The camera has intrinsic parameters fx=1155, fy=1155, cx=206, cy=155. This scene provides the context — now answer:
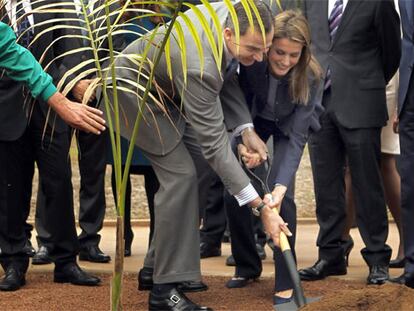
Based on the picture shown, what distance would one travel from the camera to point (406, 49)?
25.9 feet

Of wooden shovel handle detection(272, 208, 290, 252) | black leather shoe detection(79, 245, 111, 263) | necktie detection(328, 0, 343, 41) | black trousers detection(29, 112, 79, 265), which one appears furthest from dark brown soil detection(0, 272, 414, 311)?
necktie detection(328, 0, 343, 41)

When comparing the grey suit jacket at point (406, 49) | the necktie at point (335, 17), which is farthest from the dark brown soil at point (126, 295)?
the necktie at point (335, 17)

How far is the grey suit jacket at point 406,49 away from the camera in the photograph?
25.4 feet

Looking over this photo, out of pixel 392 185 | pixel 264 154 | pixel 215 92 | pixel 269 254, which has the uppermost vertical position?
pixel 215 92

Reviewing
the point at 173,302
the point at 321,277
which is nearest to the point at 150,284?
the point at 173,302

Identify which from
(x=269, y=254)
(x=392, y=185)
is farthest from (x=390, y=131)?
(x=269, y=254)

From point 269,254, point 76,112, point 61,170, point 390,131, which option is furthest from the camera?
point 269,254

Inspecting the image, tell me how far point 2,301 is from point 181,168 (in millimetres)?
1442

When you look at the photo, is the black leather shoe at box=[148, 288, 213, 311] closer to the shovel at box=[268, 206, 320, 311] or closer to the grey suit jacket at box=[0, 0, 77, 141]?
the shovel at box=[268, 206, 320, 311]

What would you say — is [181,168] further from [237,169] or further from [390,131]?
[390,131]

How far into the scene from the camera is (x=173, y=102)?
6961 mm

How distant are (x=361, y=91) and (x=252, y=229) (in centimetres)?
124

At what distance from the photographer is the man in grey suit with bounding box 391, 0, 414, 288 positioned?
25.1ft

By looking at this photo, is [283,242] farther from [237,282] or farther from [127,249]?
[127,249]
